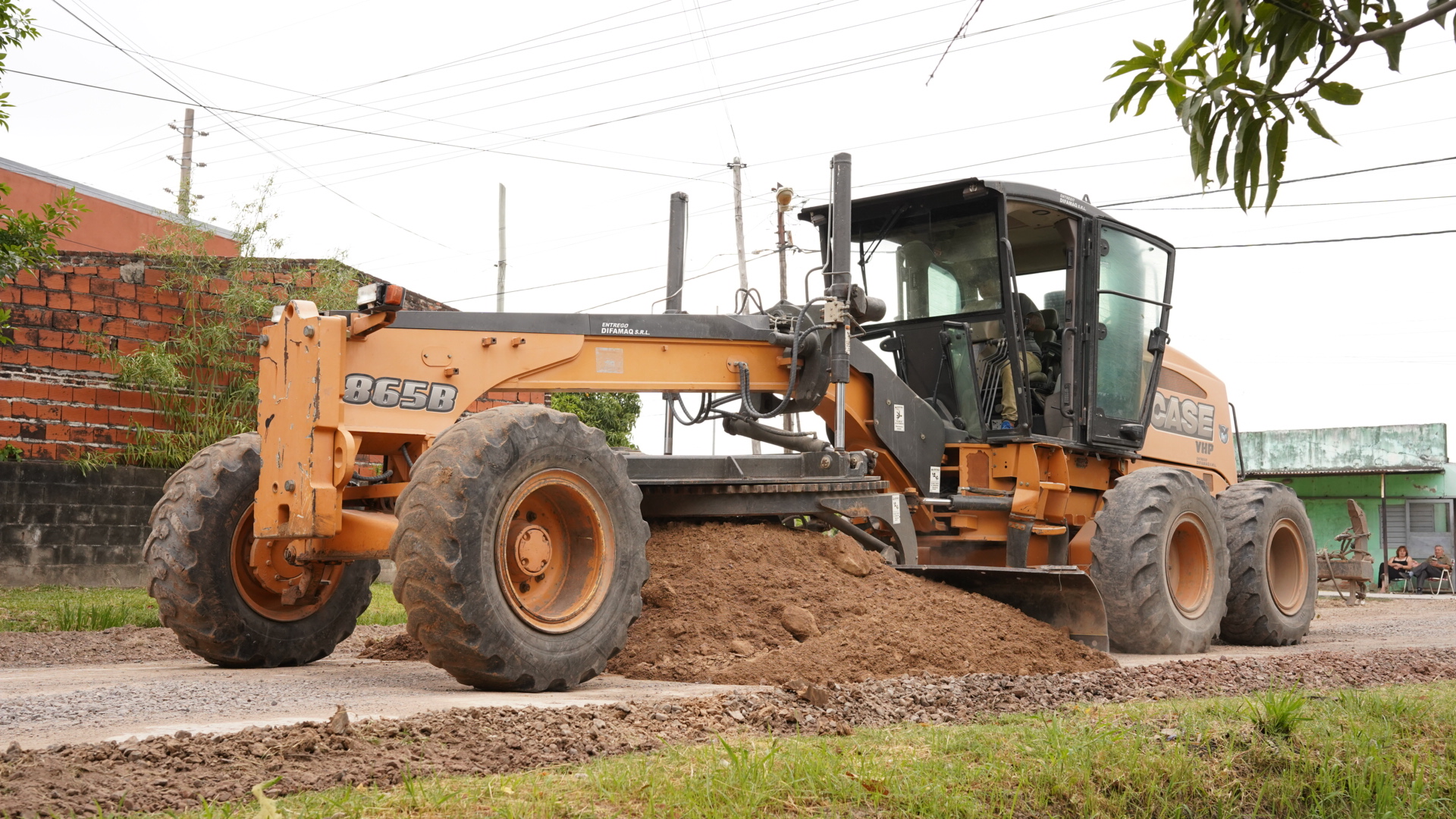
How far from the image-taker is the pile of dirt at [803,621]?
6.16 meters

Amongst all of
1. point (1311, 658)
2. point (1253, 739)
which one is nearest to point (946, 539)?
point (1311, 658)

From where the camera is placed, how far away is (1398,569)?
85.0 feet

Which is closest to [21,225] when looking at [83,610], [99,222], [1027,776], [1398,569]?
Answer: [83,610]

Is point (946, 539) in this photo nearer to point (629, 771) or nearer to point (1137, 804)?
point (1137, 804)

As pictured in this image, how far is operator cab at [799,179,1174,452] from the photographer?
916 cm

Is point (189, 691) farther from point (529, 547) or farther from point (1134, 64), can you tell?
point (1134, 64)

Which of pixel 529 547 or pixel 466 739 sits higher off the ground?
pixel 529 547

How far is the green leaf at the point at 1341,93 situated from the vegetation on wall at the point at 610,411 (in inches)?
568

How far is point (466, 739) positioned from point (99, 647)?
507 centimetres

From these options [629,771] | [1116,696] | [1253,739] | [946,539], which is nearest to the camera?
[629,771]

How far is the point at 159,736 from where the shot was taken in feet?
12.0

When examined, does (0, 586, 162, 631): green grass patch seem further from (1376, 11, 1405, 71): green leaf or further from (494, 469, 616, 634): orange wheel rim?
(1376, 11, 1405, 71): green leaf

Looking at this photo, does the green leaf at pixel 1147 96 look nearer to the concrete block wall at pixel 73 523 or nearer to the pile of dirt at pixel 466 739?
the pile of dirt at pixel 466 739

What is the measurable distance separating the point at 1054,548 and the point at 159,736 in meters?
7.14
